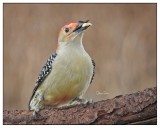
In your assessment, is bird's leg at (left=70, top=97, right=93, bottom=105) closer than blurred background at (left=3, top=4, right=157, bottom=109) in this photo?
Yes

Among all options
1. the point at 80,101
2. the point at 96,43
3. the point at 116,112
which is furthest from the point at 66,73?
the point at 96,43

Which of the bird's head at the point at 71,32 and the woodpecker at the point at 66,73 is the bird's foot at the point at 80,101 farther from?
the bird's head at the point at 71,32

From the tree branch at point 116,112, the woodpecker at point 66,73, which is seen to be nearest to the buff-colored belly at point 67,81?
the woodpecker at point 66,73

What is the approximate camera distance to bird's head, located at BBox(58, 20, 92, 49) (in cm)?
329

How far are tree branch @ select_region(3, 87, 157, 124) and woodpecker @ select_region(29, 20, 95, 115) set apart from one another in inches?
5.5

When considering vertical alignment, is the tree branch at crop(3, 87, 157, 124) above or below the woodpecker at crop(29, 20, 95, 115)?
below

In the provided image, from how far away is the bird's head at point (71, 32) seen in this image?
3.29 m

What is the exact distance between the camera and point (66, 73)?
3.29 m

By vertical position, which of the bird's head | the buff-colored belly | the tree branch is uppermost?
the bird's head

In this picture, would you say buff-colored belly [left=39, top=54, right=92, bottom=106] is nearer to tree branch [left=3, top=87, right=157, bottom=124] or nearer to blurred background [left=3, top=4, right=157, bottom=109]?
tree branch [left=3, top=87, right=157, bottom=124]

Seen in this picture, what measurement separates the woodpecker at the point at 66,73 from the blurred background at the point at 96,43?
233 cm

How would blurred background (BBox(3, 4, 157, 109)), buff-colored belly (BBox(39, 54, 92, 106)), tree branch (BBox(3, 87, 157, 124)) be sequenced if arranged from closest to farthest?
tree branch (BBox(3, 87, 157, 124)) < buff-colored belly (BBox(39, 54, 92, 106)) < blurred background (BBox(3, 4, 157, 109))

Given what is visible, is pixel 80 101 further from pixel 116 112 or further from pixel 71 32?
pixel 71 32

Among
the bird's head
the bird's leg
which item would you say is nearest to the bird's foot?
the bird's leg
